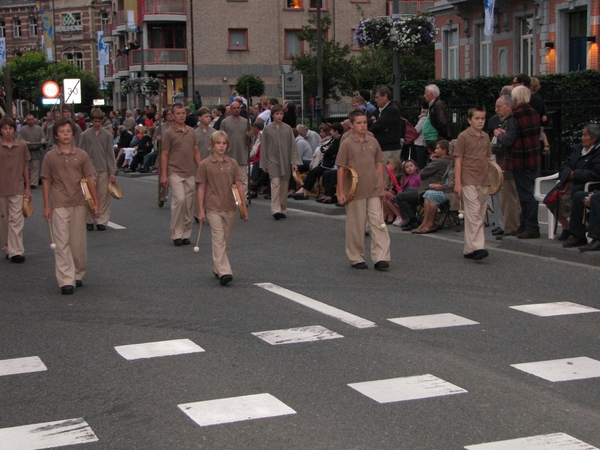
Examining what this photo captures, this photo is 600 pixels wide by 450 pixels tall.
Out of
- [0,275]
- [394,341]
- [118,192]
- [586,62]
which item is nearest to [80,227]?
[0,275]

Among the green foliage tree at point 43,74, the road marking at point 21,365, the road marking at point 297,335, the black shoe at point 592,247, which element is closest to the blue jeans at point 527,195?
the black shoe at point 592,247

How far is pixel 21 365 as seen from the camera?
722 cm

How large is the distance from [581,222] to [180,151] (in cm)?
→ 557

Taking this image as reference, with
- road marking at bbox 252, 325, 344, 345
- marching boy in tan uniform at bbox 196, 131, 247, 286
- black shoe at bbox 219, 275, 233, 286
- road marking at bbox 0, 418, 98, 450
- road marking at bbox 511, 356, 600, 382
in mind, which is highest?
marching boy in tan uniform at bbox 196, 131, 247, 286

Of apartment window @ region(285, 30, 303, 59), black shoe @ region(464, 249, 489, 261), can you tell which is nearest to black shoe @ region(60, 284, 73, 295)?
black shoe @ region(464, 249, 489, 261)

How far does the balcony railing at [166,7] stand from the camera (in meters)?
62.2

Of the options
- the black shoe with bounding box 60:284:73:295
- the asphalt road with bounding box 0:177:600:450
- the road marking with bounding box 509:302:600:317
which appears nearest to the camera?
the asphalt road with bounding box 0:177:600:450

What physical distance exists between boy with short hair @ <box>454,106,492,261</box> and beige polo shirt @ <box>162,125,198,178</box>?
415cm

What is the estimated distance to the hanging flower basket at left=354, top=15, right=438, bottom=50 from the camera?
22500mm

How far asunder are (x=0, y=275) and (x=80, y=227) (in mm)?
1686

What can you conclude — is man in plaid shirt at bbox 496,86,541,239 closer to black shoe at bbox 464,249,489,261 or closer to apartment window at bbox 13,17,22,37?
black shoe at bbox 464,249,489,261

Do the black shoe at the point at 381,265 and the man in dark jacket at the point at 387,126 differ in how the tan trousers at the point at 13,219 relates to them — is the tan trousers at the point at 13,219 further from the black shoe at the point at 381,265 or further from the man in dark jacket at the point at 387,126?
the man in dark jacket at the point at 387,126

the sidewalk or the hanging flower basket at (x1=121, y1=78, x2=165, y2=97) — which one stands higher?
the hanging flower basket at (x1=121, y1=78, x2=165, y2=97)

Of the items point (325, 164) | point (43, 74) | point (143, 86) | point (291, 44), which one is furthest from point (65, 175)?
point (43, 74)
